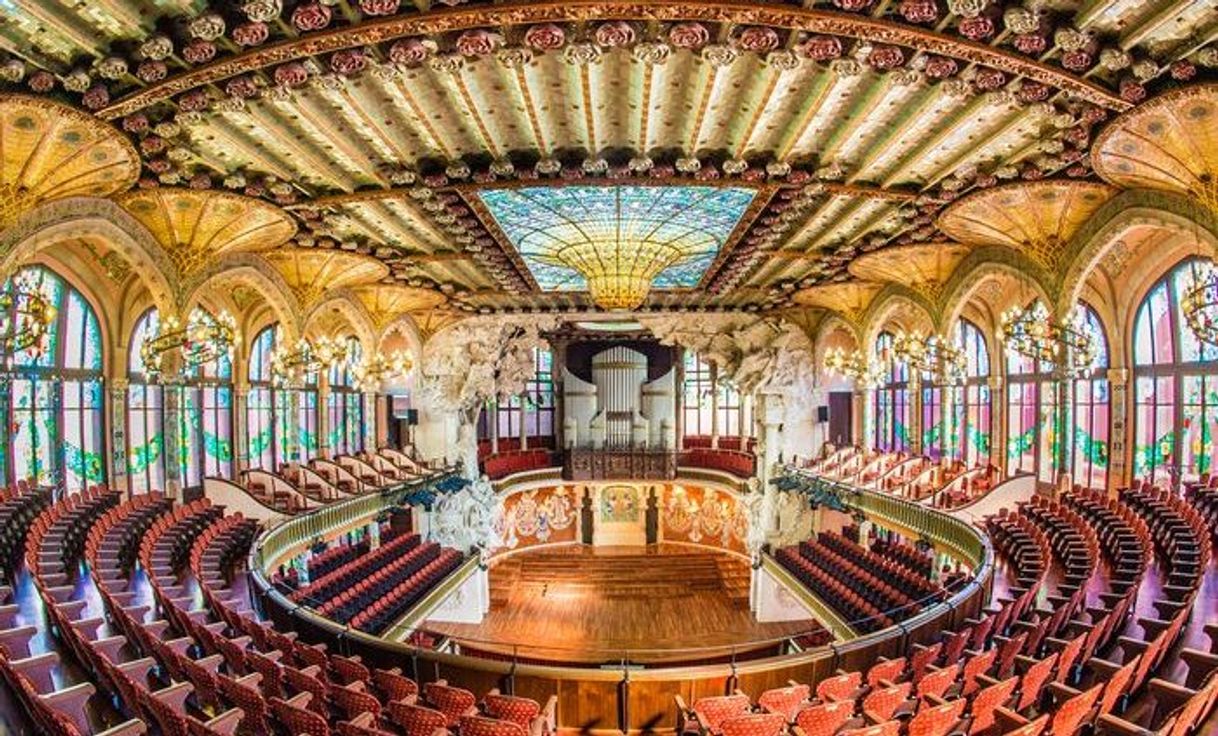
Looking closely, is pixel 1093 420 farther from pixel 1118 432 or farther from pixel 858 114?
pixel 858 114

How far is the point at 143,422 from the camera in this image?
19.4 m

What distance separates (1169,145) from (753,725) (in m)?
8.64

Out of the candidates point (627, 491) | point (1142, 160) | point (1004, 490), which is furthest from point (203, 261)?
point (627, 491)

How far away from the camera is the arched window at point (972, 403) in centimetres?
2292

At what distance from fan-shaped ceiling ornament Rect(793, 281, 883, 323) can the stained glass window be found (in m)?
7.34

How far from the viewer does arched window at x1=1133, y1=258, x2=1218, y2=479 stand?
15312mm

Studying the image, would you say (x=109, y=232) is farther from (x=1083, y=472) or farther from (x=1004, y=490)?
(x=1083, y=472)

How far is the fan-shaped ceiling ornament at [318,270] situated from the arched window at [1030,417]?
16983mm

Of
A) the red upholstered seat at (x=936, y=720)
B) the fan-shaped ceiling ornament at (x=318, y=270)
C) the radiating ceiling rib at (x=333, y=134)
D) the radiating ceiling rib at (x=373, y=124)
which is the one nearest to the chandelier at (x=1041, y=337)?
the red upholstered seat at (x=936, y=720)

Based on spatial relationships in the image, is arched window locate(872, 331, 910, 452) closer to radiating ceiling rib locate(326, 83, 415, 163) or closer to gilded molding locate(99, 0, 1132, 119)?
radiating ceiling rib locate(326, 83, 415, 163)

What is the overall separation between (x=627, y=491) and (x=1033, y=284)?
19.2 m

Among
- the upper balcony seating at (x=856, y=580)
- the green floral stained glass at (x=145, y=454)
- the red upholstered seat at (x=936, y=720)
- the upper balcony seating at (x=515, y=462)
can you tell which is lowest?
the upper balcony seating at (x=856, y=580)

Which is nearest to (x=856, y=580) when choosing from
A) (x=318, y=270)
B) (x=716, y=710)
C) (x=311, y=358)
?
(x=716, y=710)

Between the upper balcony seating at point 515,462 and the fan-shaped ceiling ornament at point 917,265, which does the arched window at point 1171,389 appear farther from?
the upper balcony seating at point 515,462
